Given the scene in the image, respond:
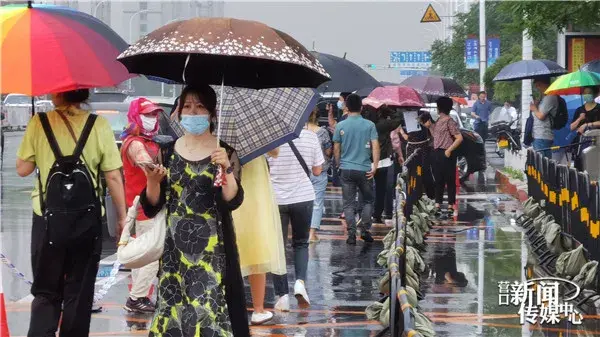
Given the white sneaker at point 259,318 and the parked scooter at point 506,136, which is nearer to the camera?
the white sneaker at point 259,318

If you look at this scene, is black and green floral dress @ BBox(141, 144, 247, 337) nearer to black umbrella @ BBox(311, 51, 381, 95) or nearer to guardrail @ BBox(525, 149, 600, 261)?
guardrail @ BBox(525, 149, 600, 261)

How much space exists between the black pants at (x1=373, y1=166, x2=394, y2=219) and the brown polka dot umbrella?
9414 mm

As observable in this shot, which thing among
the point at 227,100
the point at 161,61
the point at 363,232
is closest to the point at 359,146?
the point at 363,232

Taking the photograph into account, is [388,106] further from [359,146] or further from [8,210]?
[8,210]

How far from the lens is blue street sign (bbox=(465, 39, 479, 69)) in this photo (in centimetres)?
5369

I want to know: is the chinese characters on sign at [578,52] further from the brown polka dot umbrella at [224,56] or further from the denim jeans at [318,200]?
the brown polka dot umbrella at [224,56]

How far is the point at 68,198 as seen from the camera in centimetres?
697

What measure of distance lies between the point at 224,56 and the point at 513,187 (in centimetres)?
1686

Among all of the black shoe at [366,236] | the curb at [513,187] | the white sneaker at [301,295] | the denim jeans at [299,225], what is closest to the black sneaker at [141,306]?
the white sneaker at [301,295]

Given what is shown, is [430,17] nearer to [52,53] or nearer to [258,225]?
[258,225]

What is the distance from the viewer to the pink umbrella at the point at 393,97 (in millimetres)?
17953

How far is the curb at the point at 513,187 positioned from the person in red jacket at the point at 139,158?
11409mm

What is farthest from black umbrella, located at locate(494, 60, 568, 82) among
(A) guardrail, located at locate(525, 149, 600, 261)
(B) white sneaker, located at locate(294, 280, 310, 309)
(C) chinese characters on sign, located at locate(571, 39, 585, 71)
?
(B) white sneaker, located at locate(294, 280, 310, 309)

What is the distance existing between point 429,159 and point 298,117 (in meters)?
9.69
